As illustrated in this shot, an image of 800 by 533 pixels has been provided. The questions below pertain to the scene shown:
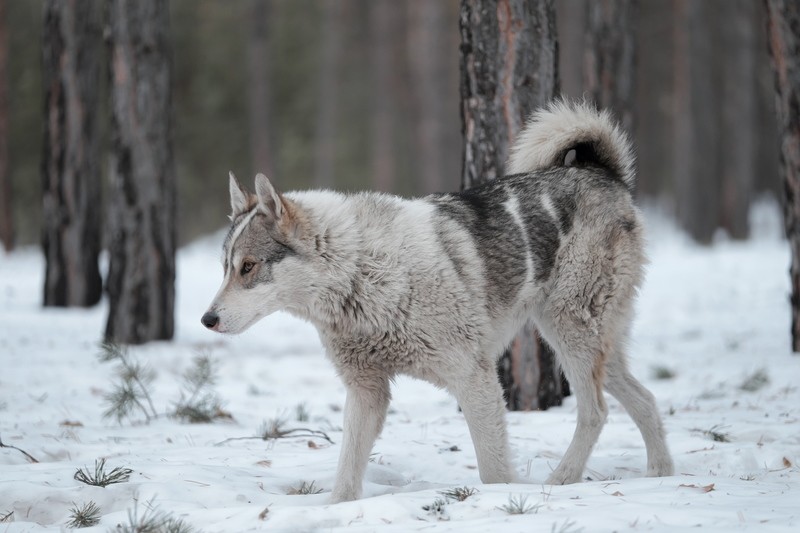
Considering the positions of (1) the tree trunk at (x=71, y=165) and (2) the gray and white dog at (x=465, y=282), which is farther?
(1) the tree trunk at (x=71, y=165)

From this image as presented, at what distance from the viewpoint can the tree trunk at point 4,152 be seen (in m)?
17.6

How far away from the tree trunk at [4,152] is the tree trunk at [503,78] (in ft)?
47.4

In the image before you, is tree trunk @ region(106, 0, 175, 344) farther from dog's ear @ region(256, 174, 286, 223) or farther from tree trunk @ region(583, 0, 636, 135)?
tree trunk @ region(583, 0, 636, 135)

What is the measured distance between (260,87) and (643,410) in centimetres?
→ 2021

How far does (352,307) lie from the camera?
14.6ft

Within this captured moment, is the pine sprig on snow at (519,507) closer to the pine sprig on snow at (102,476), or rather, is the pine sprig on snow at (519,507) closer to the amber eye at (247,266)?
the amber eye at (247,266)

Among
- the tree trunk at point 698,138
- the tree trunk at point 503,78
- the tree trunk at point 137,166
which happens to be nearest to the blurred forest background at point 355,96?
the tree trunk at point 698,138

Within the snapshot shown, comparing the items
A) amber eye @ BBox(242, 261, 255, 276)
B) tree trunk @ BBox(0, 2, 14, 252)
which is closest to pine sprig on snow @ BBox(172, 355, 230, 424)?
amber eye @ BBox(242, 261, 255, 276)

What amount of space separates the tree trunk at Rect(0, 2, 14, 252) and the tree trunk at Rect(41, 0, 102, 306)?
657cm

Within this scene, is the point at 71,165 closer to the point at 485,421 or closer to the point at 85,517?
the point at 85,517

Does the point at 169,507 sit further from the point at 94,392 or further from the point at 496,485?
the point at 94,392

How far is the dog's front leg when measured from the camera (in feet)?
14.4

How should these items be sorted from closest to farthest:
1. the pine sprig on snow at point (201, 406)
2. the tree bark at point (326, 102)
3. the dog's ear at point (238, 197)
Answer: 1. the dog's ear at point (238, 197)
2. the pine sprig on snow at point (201, 406)
3. the tree bark at point (326, 102)

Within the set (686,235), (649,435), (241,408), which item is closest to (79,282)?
(241,408)
